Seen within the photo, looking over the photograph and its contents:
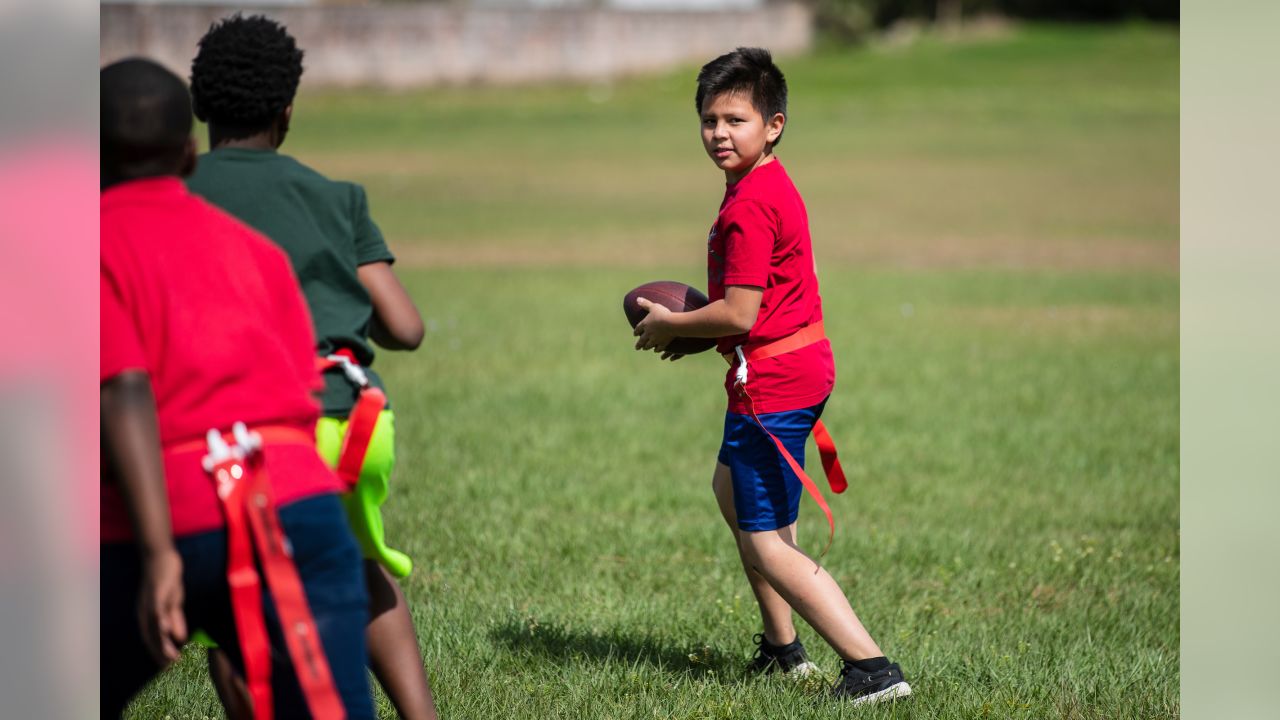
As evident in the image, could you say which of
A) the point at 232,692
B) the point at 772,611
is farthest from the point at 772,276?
the point at 232,692

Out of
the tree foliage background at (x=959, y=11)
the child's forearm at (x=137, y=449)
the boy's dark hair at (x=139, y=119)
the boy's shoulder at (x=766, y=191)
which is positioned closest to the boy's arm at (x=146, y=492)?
the child's forearm at (x=137, y=449)

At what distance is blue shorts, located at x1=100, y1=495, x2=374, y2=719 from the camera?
8.21ft

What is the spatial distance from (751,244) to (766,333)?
0.96 ft

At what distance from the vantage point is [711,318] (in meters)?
3.85

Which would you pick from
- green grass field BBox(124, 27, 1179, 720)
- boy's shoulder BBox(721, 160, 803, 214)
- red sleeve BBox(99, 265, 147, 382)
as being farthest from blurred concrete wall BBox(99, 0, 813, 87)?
red sleeve BBox(99, 265, 147, 382)

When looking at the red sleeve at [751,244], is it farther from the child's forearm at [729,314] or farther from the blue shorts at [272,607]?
the blue shorts at [272,607]

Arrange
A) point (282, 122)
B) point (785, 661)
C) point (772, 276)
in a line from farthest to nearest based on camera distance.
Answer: point (785, 661) → point (772, 276) → point (282, 122)

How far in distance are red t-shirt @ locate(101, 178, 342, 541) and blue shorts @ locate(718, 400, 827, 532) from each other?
1634 mm

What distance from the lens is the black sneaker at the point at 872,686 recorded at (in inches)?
157

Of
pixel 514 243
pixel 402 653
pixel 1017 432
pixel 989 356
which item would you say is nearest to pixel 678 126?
pixel 514 243

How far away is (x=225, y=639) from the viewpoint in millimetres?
2596

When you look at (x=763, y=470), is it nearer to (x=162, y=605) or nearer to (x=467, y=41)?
(x=162, y=605)

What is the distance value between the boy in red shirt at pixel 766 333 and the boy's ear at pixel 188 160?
1595mm
